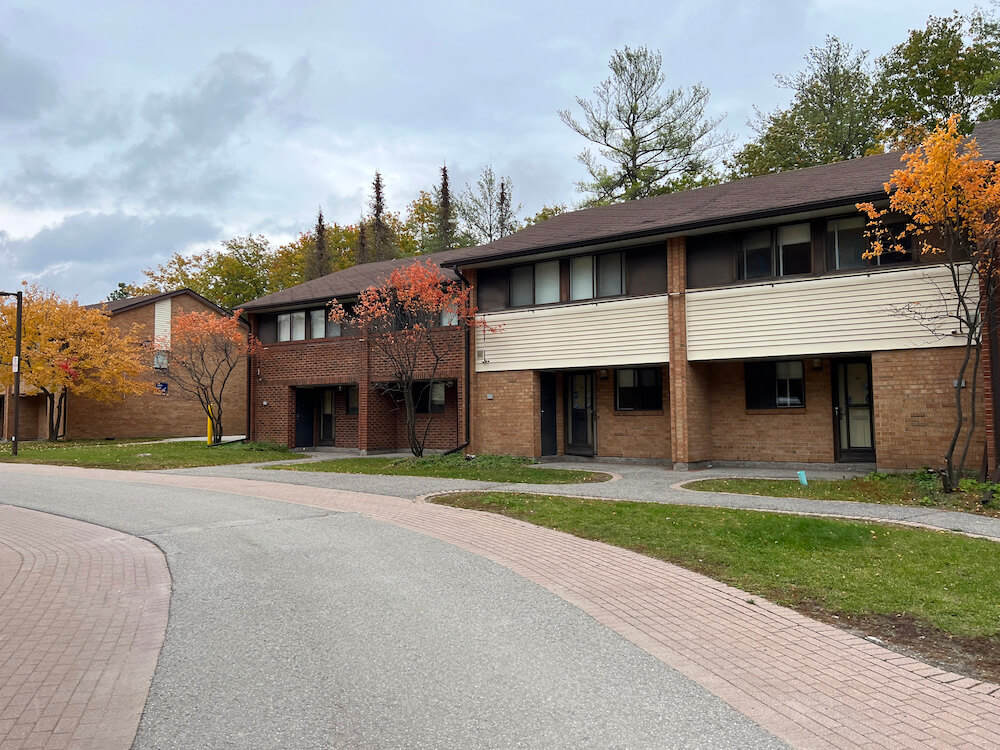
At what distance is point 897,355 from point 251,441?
19921 millimetres

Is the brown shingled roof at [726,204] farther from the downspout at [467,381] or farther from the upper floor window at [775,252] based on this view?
the downspout at [467,381]

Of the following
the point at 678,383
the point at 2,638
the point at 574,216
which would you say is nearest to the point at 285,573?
the point at 2,638

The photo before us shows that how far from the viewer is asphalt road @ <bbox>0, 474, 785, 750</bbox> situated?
368 centimetres

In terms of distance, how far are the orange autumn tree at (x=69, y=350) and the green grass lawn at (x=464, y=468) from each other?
15716mm

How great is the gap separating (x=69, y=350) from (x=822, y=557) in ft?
101

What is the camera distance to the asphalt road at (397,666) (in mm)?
3682

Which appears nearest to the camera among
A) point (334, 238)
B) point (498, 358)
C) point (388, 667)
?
point (388, 667)

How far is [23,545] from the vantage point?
8.77 meters

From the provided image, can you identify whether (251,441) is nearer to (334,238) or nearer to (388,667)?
(388,667)

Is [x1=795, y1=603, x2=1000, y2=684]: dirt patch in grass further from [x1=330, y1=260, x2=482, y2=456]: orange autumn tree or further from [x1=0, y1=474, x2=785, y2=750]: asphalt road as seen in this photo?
[x1=330, y1=260, x2=482, y2=456]: orange autumn tree

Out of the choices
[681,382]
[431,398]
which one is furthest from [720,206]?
[431,398]

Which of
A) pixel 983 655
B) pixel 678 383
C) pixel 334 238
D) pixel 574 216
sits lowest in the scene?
pixel 983 655

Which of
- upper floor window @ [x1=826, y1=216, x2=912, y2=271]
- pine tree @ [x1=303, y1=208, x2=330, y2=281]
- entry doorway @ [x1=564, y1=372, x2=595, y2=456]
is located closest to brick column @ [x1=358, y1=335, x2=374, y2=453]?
entry doorway @ [x1=564, y1=372, x2=595, y2=456]

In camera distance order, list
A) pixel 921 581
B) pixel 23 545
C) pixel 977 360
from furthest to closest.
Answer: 1. pixel 977 360
2. pixel 23 545
3. pixel 921 581
